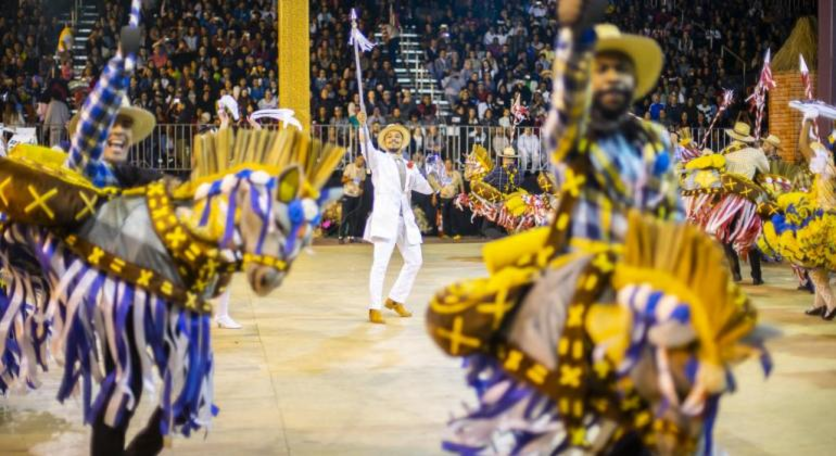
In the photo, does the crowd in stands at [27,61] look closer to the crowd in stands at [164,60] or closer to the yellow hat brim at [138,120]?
the crowd in stands at [164,60]

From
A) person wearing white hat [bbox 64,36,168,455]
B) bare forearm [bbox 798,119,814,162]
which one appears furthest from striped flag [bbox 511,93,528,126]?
person wearing white hat [bbox 64,36,168,455]

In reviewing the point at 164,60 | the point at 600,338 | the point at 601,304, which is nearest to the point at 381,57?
the point at 164,60

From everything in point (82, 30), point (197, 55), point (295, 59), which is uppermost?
point (82, 30)

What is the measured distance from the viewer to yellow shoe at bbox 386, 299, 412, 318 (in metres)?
10.8

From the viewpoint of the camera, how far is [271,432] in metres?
6.43

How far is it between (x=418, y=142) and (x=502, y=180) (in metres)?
2.88

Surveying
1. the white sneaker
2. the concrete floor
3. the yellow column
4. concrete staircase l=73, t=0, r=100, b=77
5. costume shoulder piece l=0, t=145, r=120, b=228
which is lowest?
the concrete floor

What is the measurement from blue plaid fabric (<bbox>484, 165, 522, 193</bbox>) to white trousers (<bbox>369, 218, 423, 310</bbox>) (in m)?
6.44

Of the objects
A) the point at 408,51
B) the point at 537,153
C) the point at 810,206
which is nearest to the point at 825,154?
the point at 810,206

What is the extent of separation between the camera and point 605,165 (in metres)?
3.96

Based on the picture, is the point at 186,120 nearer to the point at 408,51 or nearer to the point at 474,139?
the point at 474,139

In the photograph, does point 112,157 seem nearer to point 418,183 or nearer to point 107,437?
point 107,437

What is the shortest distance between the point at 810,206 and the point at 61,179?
708 centimetres

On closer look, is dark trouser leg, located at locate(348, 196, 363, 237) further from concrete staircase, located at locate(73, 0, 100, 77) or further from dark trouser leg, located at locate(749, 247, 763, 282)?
dark trouser leg, located at locate(749, 247, 763, 282)
